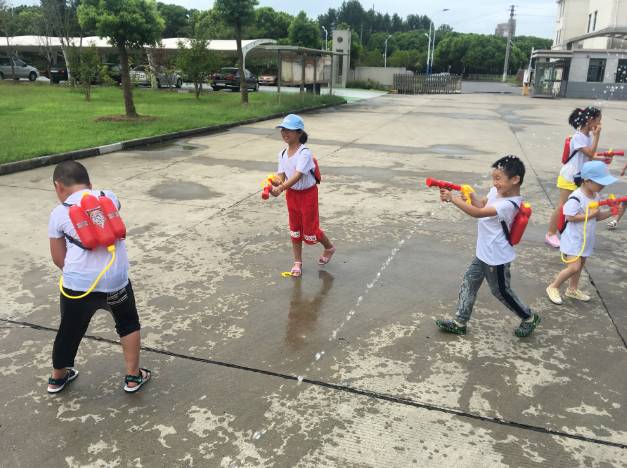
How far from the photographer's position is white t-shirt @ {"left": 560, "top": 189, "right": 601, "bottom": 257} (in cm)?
396

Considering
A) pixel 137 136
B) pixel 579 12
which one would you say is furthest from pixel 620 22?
pixel 137 136

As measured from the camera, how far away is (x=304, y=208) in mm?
4527

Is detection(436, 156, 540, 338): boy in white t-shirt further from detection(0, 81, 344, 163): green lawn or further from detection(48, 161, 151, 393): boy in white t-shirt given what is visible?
detection(0, 81, 344, 163): green lawn

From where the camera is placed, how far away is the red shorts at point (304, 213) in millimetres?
4496

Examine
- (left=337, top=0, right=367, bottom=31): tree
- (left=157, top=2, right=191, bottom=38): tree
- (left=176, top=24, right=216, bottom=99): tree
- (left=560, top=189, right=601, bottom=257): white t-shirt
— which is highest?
(left=337, top=0, right=367, bottom=31): tree

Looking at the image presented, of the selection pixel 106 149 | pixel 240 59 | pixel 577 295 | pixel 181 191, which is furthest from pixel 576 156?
pixel 240 59

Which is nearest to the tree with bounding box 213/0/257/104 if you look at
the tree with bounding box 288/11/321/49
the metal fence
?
the metal fence

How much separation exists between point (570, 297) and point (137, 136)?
1013cm

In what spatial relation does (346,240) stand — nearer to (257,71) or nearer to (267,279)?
(267,279)

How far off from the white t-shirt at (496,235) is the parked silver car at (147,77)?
2678 cm

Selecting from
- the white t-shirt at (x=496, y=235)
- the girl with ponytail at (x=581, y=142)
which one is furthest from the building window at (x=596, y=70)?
the white t-shirt at (x=496, y=235)

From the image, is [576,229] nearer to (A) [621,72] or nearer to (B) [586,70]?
(B) [586,70]

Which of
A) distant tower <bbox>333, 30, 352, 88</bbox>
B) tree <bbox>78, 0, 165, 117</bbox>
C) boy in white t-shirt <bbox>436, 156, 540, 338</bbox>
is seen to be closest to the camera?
boy in white t-shirt <bbox>436, 156, 540, 338</bbox>

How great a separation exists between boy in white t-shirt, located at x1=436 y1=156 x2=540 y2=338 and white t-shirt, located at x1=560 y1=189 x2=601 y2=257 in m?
0.71
